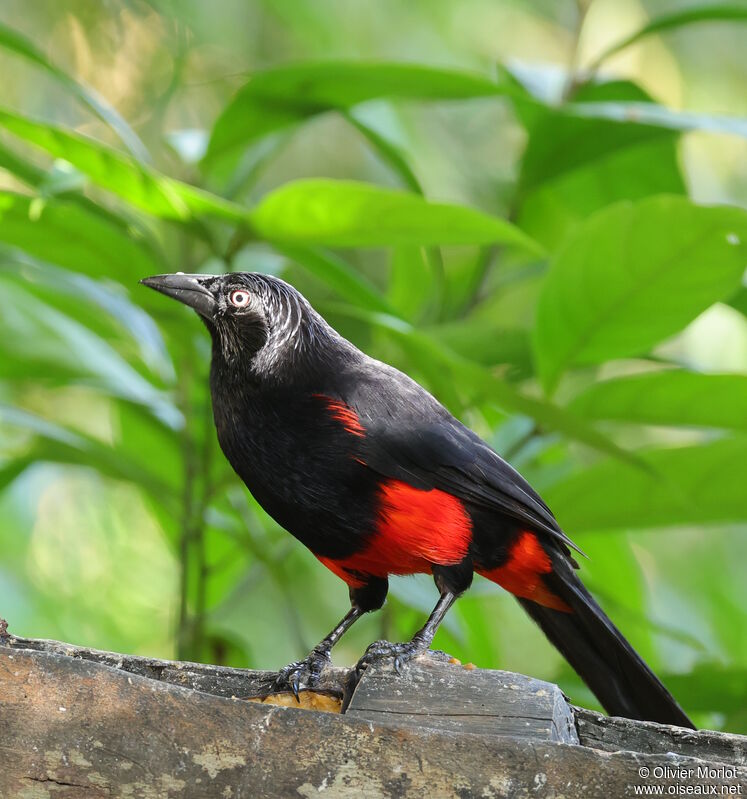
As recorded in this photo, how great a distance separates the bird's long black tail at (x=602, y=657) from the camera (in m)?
2.70

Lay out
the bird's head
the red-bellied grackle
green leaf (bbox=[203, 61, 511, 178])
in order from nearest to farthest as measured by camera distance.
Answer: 1. the red-bellied grackle
2. the bird's head
3. green leaf (bbox=[203, 61, 511, 178])

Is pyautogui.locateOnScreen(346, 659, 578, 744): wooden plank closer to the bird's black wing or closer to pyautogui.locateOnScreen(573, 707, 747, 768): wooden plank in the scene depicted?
pyautogui.locateOnScreen(573, 707, 747, 768): wooden plank

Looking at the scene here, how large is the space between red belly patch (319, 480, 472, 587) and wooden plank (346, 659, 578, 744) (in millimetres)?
410

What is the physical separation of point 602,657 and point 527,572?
30 cm

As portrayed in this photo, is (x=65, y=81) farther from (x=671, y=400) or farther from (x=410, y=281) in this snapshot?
(x=671, y=400)

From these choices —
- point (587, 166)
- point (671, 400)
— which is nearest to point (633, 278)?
point (671, 400)

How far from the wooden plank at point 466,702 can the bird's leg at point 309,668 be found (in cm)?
40

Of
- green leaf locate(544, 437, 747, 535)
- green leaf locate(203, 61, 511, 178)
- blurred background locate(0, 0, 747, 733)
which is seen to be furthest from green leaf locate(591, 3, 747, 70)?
green leaf locate(544, 437, 747, 535)

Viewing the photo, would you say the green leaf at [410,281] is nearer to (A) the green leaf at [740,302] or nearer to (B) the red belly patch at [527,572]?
(A) the green leaf at [740,302]

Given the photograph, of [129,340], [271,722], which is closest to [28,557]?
[129,340]

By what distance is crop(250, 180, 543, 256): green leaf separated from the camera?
2.81m

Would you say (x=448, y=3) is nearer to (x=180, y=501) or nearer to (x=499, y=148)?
(x=499, y=148)

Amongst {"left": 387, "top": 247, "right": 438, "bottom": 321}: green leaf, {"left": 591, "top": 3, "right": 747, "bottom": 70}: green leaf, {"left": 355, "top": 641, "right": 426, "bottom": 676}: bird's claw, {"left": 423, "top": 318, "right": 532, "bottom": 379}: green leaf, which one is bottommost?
{"left": 355, "top": 641, "right": 426, "bottom": 676}: bird's claw

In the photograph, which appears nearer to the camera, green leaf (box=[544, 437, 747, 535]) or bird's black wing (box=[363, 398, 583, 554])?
bird's black wing (box=[363, 398, 583, 554])
